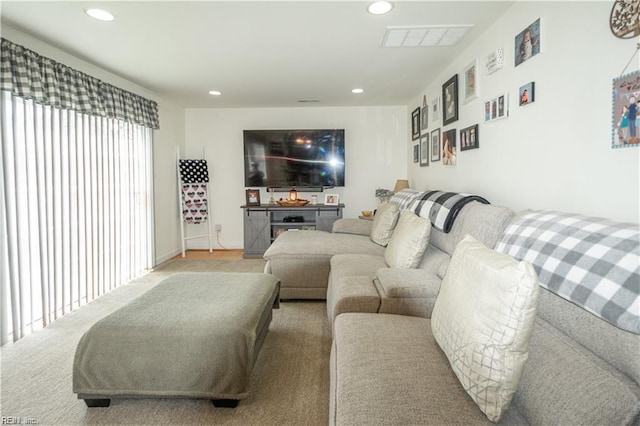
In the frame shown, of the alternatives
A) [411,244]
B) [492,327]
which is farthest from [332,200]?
[492,327]

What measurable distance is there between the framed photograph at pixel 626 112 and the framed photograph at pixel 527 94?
60 centimetres

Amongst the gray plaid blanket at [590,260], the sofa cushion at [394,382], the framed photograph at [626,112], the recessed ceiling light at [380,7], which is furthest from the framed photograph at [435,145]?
the sofa cushion at [394,382]

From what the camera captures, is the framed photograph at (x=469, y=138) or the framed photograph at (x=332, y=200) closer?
the framed photograph at (x=469, y=138)

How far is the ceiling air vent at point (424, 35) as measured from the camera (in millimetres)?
2539

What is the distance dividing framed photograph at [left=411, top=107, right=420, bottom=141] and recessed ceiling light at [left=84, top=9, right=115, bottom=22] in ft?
11.4

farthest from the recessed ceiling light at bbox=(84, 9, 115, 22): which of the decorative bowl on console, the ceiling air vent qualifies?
the decorative bowl on console

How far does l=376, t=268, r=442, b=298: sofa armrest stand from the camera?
1.79m

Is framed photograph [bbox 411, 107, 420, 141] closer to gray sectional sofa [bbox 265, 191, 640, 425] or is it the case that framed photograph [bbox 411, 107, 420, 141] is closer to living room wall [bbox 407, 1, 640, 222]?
living room wall [bbox 407, 1, 640, 222]

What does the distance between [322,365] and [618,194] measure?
5.57 feet

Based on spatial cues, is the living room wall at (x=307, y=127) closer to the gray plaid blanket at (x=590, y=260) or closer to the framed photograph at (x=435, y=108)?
the framed photograph at (x=435, y=108)

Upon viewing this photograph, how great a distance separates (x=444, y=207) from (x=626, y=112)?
3.65 ft

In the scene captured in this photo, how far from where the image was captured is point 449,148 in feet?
11.3

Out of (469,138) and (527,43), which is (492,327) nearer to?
(527,43)

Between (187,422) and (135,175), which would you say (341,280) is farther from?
(135,175)
